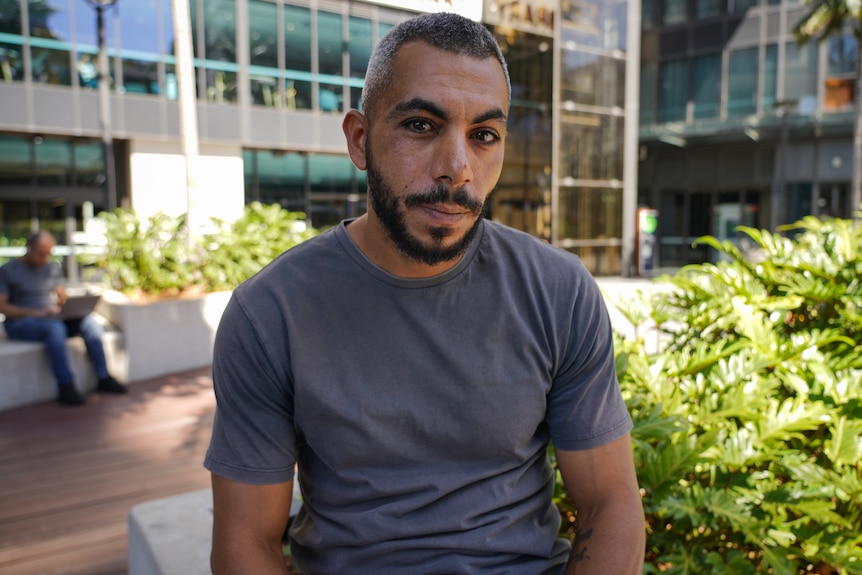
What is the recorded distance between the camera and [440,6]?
1.81 m

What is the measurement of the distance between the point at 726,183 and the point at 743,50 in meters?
5.05

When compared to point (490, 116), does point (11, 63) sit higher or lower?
higher

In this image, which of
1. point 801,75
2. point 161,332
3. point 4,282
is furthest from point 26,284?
point 801,75

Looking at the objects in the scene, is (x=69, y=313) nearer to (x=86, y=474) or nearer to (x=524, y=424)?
(x=86, y=474)

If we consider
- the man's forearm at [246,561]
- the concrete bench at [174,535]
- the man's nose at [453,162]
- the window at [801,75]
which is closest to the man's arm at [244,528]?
the man's forearm at [246,561]

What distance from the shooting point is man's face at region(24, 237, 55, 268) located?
6570 mm

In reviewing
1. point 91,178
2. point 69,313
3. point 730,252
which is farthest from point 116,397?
point 91,178

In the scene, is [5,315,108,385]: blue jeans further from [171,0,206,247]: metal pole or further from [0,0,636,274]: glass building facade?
[0,0,636,274]: glass building facade

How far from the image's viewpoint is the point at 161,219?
8.44 m

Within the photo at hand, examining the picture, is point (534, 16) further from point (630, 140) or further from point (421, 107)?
point (421, 107)

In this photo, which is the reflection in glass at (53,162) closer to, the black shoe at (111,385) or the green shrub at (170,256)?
the green shrub at (170,256)

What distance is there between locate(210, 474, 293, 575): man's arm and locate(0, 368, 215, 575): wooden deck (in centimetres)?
224

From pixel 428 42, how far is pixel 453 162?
0.27 metres

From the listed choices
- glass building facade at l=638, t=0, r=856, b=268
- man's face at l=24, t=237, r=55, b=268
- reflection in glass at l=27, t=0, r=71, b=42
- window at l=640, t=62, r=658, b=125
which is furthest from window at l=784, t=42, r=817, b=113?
man's face at l=24, t=237, r=55, b=268
